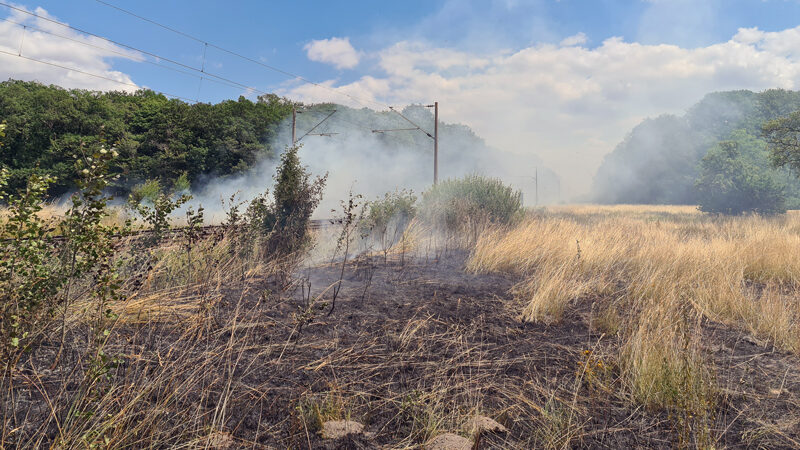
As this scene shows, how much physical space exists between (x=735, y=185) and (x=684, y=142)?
3261 cm

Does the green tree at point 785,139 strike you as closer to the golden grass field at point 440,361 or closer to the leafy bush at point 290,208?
the golden grass field at point 440,361

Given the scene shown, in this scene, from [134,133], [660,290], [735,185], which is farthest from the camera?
[735,185]

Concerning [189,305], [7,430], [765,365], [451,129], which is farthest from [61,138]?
[451,129]

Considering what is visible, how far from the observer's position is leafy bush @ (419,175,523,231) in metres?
11.9

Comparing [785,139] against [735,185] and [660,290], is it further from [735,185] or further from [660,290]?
[660,290]

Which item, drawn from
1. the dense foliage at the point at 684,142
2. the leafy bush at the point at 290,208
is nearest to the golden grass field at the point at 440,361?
the leafy bush at the point at 290,208

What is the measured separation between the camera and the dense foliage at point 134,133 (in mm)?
25359

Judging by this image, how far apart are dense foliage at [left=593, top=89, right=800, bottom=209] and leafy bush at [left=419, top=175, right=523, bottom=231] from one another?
3551cm

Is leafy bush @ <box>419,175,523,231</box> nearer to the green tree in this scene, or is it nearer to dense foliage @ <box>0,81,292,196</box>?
the green tree

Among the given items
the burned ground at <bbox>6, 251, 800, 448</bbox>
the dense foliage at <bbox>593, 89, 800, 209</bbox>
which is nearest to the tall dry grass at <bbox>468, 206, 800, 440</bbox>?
the burned ground at <bbox>6, 251, 800, 448</bbox>

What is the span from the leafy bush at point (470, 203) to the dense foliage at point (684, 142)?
35507 millimetres

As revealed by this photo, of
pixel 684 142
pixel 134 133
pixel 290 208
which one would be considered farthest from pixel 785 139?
pixel 684 142

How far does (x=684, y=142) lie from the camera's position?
2338 inches

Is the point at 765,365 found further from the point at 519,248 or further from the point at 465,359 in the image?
the point at 519,248
